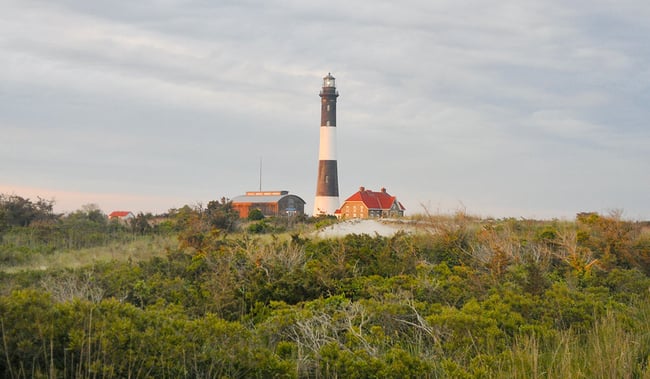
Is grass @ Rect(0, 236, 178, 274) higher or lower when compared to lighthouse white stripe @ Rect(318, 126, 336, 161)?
lower

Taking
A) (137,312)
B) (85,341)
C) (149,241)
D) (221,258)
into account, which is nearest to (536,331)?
(137,312)

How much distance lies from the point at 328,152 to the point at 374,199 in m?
5.52

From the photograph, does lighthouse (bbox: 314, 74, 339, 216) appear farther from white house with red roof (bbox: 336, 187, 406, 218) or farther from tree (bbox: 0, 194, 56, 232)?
tree (bbox: 0, 194, 56, 232)

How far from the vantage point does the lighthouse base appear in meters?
46.7

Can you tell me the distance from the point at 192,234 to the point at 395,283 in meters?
7.70

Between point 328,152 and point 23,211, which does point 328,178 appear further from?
point 23,211

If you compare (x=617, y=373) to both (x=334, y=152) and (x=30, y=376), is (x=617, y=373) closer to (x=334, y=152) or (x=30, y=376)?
(x=30, y=376)

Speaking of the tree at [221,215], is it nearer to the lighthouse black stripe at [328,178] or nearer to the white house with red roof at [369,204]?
the lighthouse black stripe at [328,178]

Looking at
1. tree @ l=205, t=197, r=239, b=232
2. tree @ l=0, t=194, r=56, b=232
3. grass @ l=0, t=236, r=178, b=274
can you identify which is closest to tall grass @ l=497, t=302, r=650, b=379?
grass @ l=0, t=236, r=178, b=274

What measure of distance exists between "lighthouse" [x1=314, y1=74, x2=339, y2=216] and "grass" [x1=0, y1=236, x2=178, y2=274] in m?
25.1

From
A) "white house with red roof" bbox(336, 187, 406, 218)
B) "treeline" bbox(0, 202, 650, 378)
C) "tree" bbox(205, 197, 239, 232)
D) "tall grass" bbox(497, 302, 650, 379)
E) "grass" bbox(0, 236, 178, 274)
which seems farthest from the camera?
"white house with red roof" bbox(336, 187, 406, 218)

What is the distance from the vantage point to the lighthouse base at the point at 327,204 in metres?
46.7

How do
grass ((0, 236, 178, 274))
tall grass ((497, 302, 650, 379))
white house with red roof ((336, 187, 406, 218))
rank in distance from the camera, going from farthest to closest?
white house with red roof ((336, 187, 406, 218)) < grass ((0, 236, 178, 274)) < tall grass ((497, 302, 650, 379))

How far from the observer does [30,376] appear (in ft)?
16.5
